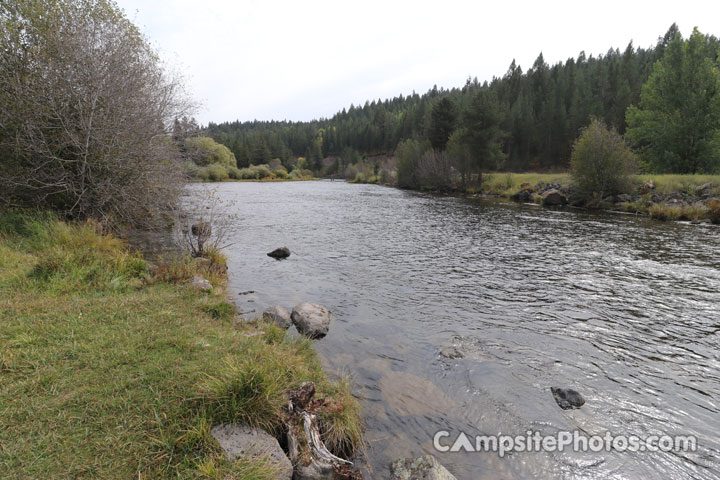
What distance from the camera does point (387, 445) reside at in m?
4.98

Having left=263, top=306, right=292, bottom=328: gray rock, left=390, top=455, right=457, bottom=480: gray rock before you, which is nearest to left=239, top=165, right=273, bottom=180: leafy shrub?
left=263, top=306, right=292, bottom=328: gray rock

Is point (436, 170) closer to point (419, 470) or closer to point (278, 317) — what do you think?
point (278, 317)

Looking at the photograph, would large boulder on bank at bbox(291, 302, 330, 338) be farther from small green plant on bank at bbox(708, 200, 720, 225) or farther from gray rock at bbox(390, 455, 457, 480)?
small green plant on bank at bbox(708, 200, 720, 225)

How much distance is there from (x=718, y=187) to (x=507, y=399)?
1321 inches

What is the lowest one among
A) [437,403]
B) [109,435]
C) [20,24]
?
[437,403]

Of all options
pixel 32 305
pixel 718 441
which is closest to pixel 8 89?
pixel 32 305

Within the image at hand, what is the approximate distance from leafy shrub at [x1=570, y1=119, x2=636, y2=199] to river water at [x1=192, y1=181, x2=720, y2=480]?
522 inches

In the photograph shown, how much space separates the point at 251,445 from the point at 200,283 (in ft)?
23.0

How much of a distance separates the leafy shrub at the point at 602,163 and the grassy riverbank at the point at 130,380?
114ft

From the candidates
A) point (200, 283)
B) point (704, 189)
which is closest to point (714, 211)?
point (704, 189)

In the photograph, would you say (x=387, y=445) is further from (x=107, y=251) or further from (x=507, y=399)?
(x=107, y=251)

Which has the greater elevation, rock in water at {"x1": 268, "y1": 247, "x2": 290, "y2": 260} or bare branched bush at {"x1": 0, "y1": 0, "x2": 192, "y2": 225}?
bare branched bush at {"x1": 0, "y1": 0, "x2": 192, "y2": 225}

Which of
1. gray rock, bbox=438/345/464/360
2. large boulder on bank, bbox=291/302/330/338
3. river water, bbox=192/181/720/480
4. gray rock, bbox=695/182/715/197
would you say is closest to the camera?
river water, bbox=192/181/720/480

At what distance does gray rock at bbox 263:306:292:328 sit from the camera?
8459 millimetres
